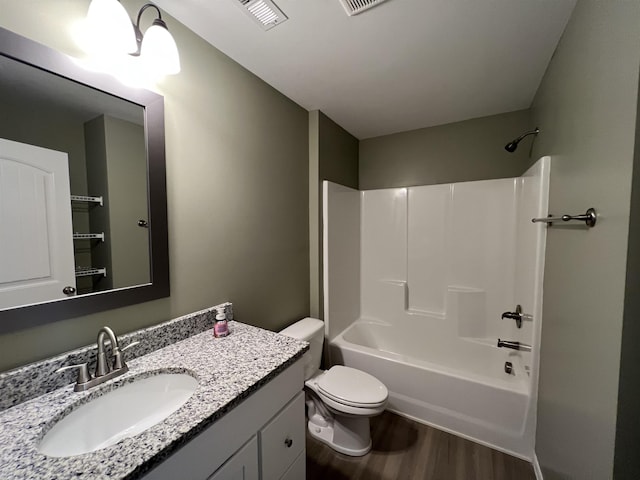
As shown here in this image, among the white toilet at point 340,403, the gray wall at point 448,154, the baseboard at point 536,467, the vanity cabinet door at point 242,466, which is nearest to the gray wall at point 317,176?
the white toilet at point 340,403

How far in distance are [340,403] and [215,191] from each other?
4.67 feet

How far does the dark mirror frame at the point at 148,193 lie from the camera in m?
0.76

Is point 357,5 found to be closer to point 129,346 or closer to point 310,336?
point 129,346

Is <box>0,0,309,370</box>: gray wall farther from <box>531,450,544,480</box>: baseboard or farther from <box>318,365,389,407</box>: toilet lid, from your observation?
<box>531,450,544,480</box>: baseboard

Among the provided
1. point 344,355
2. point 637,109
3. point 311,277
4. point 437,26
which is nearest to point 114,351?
point 311,277

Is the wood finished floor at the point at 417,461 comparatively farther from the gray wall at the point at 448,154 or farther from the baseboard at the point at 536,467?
the gray wall at the point at 448,154

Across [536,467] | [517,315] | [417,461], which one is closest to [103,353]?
[417,461]

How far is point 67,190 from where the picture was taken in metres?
0.87

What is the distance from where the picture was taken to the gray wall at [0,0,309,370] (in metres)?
0.84

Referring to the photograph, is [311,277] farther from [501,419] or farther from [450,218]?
[501,419]

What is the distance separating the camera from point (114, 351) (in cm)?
88

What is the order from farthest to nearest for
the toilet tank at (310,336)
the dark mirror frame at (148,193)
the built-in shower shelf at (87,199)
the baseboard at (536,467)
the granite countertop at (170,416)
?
the toilet tank at (310,336) → the baseboard at (536,467) → the built-in shower shelf at (87,199) → the dark mirror frame at (148,193) → the granite countertop at (170,416)

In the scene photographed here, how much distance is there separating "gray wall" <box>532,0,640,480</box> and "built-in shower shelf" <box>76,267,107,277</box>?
169 cm

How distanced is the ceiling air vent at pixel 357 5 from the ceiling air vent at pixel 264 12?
11.2 inches
